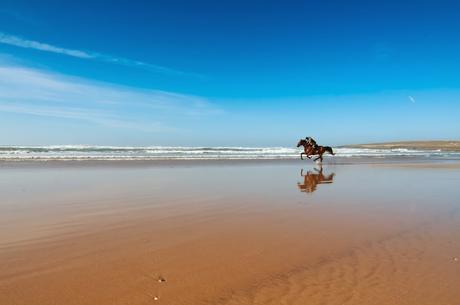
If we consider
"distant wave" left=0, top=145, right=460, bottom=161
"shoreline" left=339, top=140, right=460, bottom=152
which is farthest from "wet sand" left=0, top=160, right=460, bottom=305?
"shoreline" left=339, top=140, right=460, bottom=152

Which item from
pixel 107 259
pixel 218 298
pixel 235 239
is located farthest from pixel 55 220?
pixel 218 298

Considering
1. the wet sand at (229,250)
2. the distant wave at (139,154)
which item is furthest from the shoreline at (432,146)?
the wet sand at (229,250)

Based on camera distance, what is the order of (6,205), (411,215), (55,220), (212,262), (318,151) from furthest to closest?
1. (318,151)
2. (6,205)
3. (411,215)
4. (55,220)
5. (212,262)

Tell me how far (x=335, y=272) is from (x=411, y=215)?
3.44 meters

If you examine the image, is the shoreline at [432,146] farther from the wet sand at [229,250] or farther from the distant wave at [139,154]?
the wet sand at [229,250]

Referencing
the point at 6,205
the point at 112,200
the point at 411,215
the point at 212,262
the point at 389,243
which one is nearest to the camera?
the point at 212,262

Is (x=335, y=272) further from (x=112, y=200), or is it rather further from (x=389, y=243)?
(x=112, y=200)

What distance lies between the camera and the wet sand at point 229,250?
9.96 feet

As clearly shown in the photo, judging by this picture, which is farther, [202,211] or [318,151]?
[318,151]

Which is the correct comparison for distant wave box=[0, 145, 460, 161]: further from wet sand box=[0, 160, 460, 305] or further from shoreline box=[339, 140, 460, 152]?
shoreline box=[339, 140, 460, 152]

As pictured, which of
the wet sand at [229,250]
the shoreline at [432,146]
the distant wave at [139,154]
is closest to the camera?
the wet sand at [229,250]

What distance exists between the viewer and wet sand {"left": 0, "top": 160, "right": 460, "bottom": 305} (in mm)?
3035

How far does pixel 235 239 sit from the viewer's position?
4656mm

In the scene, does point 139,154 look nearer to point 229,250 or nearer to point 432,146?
point 229,250
